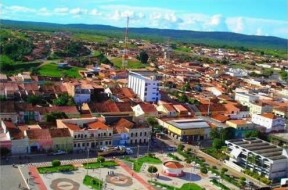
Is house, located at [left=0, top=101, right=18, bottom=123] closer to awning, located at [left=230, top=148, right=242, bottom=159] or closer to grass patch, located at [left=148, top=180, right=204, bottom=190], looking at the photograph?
grass patch, located at [left=148, top=180, right=204, bottom=190]

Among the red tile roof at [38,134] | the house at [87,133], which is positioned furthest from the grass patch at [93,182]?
the red tile roof at [38,134]

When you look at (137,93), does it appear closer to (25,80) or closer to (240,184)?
(25,80)

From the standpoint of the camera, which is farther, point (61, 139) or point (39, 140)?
point (61, 139)

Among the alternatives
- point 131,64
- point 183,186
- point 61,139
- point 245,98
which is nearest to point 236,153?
point 183,186

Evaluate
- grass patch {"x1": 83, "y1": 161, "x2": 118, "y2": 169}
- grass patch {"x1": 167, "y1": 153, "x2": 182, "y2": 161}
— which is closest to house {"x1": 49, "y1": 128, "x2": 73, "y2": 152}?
grass patch {"x1": 83, "y1": 161, "x2": 118, "y2": 169}

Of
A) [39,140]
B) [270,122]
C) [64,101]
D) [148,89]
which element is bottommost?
[270,122]

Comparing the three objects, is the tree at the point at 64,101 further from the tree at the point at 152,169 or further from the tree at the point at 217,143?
the tree at the point at 152,169

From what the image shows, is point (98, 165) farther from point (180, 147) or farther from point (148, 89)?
point (148, 89)
